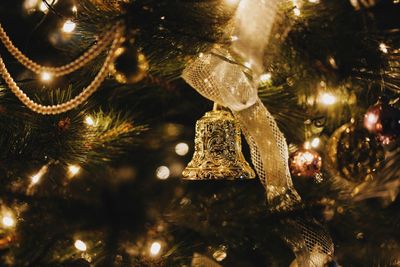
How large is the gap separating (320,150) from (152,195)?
366 millimetres

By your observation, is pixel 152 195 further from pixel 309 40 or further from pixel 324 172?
pixel 309 40

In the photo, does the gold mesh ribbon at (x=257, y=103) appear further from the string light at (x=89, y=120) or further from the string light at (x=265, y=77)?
the string light at (x=89, y=120)

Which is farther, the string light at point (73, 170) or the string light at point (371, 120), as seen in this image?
the string light at point (73, 170)

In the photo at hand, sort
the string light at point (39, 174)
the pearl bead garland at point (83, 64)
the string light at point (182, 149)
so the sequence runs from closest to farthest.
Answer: the pearl bead garland at point (83, 64), the string light at point (39, 174), the string light at point (182, 149)

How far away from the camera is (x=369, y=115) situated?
0.66 meters

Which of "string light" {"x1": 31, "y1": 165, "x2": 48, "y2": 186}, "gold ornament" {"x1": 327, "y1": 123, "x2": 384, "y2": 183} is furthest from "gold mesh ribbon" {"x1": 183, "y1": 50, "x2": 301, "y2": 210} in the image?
"string light" {"x1": 31, "y1": 165, "x2": 48, "y2": 186}

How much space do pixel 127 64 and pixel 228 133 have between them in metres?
0.22

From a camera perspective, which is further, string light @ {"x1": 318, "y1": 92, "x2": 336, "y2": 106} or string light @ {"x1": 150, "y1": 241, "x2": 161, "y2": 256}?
string light @ {"x1": 318, "y1": 92, "x2": 336, "y2": 106}

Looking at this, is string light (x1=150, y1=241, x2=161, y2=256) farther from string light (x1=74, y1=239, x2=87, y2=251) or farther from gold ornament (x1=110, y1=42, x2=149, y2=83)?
gold ornament (x1=110, y1=42, x2=149, y2=83)

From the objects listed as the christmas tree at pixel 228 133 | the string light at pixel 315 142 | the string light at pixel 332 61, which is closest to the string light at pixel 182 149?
the christmas tree at pixel 228 133

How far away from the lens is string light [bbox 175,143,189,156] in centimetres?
112

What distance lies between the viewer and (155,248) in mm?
692

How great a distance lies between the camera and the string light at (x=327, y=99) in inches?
32.4

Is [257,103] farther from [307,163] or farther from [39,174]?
[39,174]
